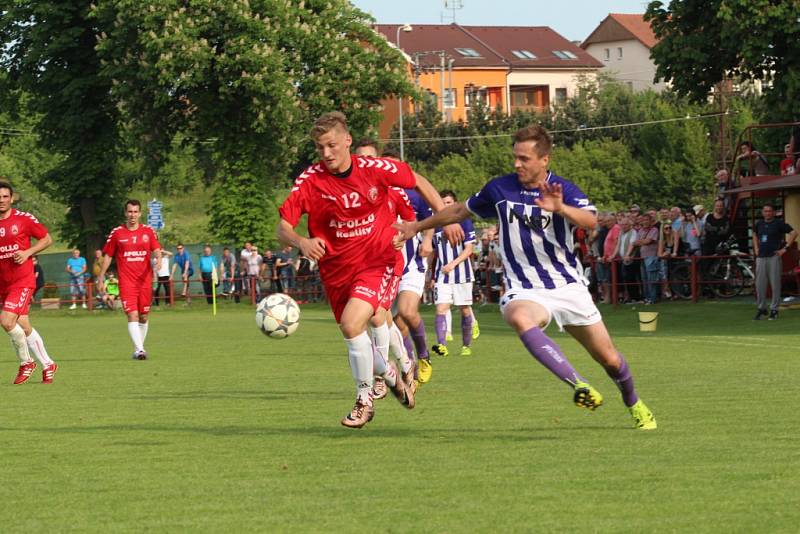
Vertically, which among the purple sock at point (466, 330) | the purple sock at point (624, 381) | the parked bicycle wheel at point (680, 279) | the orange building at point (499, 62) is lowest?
the parked bicycle wheel at point (680, 279)

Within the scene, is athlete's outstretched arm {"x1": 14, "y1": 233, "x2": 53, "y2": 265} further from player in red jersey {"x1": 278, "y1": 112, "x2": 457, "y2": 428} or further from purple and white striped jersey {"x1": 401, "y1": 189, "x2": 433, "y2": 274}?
player in red jersey {"x1": 278, "y1": 112, "x2": 457, "y2": 428}

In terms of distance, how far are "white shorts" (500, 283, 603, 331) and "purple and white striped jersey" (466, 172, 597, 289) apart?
0.06 m

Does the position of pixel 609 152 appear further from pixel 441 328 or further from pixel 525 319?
pixel 525 319

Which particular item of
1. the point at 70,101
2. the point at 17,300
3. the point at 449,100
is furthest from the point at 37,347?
the point at 449,100

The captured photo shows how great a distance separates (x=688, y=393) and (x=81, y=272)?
116ft

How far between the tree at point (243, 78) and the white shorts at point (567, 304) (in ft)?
117

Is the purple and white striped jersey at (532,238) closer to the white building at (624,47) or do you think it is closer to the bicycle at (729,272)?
the bicycle at (729,272)

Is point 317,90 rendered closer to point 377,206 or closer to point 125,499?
point 377,206

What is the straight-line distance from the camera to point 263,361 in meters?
18.0

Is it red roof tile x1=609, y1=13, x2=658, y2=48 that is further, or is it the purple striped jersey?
red roof tile x1=609, y1=13, x2=658, y2=48

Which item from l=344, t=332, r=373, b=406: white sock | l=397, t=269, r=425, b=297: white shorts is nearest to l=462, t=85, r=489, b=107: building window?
l=397, t=269, r=425, b=297: white shorts

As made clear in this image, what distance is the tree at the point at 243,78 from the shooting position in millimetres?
43562

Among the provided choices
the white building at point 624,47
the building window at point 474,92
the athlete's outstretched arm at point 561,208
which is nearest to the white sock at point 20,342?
the athlete's outstretched arm at point 561,208

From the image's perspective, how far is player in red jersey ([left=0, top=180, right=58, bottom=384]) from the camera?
49.9 feet
